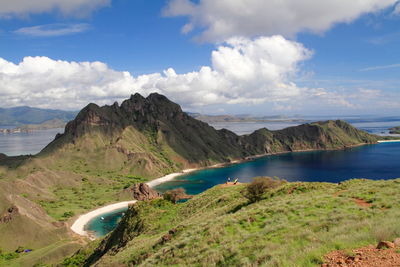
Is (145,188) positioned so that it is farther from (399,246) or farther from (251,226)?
(399,246)

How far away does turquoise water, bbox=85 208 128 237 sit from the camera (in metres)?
92.0

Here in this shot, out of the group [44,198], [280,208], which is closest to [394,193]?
[280,208]

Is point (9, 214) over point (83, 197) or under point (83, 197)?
over

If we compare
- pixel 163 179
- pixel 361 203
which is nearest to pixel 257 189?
pixel 361 203

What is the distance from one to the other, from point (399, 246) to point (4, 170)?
18721cm

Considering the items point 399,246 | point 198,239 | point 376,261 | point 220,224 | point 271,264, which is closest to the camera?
point 376,261

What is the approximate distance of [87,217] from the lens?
106750 millimetres

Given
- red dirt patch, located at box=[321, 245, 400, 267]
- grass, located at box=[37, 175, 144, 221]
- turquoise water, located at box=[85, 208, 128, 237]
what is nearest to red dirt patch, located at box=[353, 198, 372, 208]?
red dirt patch, located at box=[321, 245, 400, 267]

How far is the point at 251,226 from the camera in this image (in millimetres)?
21703

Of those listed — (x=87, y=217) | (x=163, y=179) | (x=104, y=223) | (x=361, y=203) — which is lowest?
(x=104, y=223)

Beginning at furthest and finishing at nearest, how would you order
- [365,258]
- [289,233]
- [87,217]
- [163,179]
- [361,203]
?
[163,179]
[87,217]
[361,203]
[289,233]
[365,258]

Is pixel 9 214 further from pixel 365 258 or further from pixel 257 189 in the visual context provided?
pixel 365 258

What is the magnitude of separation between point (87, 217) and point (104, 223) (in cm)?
1130

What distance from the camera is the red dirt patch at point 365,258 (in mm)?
9545
